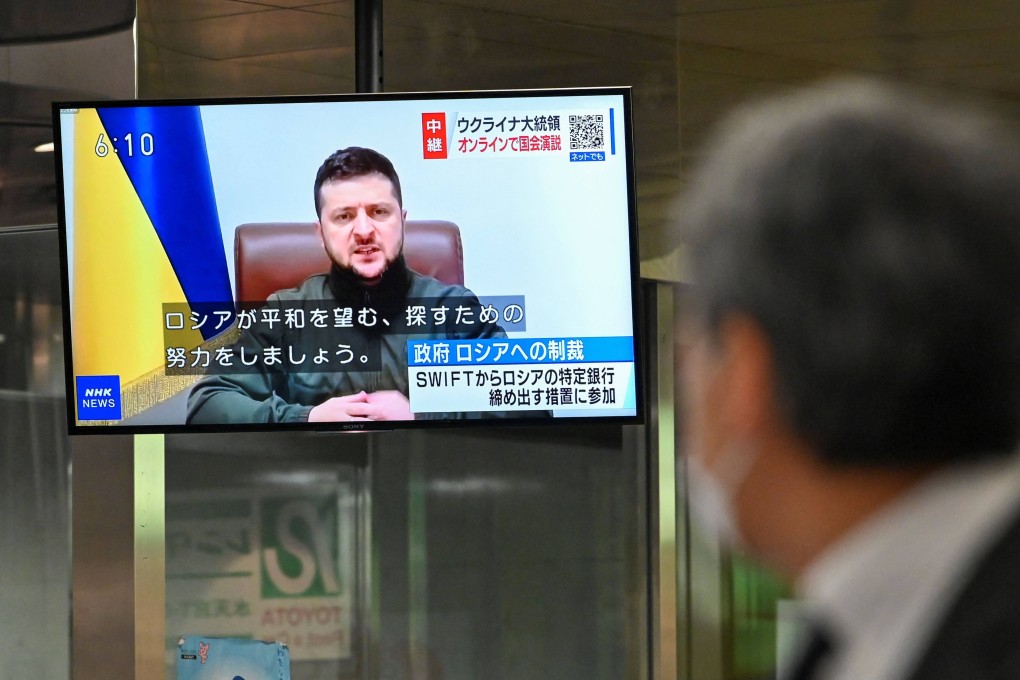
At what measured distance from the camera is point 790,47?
3863 mm

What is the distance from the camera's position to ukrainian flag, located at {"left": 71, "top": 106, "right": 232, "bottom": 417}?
129 inches

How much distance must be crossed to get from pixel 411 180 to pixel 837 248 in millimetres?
2627

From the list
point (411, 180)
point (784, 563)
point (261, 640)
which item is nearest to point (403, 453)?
point (261, 640)

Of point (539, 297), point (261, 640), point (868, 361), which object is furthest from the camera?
point (261, 640)

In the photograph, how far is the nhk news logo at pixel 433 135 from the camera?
3.26 meters

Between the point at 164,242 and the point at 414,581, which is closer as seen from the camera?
the point at 164,242

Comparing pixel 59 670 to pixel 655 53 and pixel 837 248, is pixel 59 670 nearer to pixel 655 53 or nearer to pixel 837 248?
pixel 655 53

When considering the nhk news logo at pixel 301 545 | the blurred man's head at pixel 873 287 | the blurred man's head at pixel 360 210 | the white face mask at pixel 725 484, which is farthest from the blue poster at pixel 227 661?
the blurred man's head at pixel 873 287

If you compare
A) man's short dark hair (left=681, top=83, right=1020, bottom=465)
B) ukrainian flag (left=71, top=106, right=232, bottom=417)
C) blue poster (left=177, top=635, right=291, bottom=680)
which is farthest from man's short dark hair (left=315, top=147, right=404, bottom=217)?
man's short dark hair (left=681, top=83, right=1020, bottom=465)

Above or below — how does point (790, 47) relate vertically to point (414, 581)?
above

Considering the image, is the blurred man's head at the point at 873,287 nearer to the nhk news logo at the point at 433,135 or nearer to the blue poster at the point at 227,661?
the nhk news logo at the point at 433,135

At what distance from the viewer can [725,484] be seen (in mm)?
775

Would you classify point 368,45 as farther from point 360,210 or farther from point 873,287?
point 873,287
